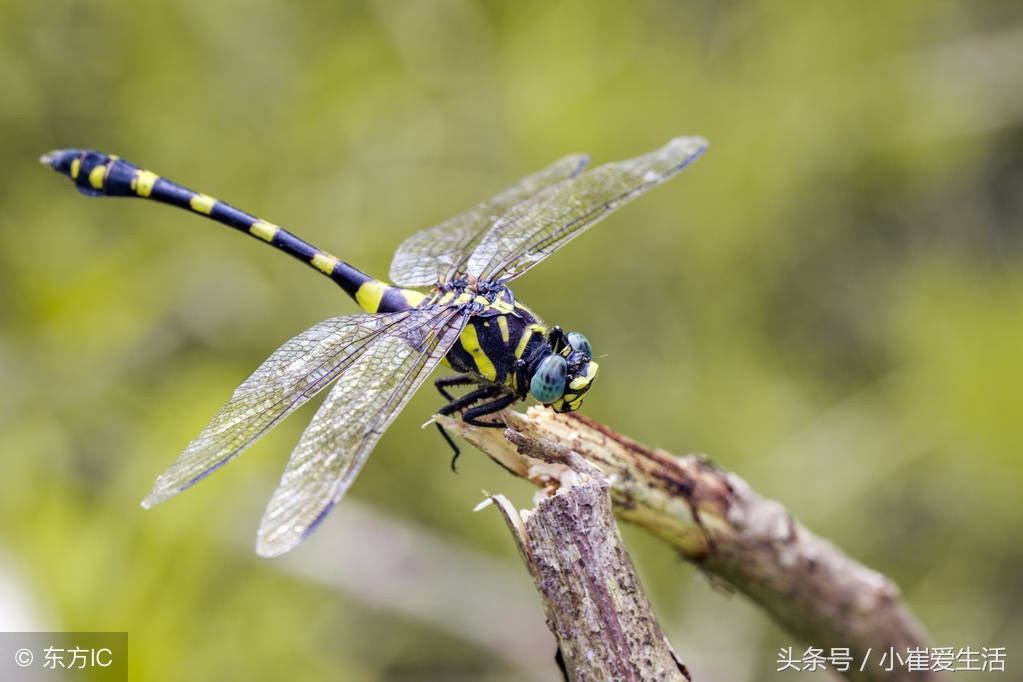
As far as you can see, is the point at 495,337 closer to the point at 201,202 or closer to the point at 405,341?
the point at 405,341

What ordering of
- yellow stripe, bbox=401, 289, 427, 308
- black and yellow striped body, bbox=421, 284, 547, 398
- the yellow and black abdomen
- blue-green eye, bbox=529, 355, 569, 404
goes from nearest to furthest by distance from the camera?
1. blue-green eye, bbox=529, 355, 569, 404
2. black and yellow striped body, bbox=421, 284, 547, 398
3. yellow stripe, bbox=401, 289, 427, 308
4. the yellow and black abdomen

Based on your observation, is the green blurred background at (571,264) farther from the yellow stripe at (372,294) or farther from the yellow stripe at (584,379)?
the yellow stripe at (584,379)

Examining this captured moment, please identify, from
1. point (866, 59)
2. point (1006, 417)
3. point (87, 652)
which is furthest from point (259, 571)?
point (866, 59)

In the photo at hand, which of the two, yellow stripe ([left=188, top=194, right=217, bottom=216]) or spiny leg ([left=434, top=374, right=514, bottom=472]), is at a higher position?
yellow stripe ([left=188, top=194, right=217, bottom=216])

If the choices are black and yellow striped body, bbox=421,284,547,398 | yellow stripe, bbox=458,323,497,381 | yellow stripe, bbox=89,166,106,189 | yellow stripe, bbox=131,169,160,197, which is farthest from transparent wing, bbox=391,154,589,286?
yellow stripe, bbox=89,166,106,189

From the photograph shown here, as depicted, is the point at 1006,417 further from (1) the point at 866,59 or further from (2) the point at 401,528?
(2) the point at 401,528

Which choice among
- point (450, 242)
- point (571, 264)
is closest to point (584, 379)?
point (450, 242)

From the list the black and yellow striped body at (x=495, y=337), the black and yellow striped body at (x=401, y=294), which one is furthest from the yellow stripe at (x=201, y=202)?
the black and yellow striped body at (x=495, y=337)

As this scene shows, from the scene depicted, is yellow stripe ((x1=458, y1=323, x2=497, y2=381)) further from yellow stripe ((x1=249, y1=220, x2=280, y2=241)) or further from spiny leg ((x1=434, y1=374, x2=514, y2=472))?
yellow stripe ((x1=249, y1=220, x2=280, y2=241))
